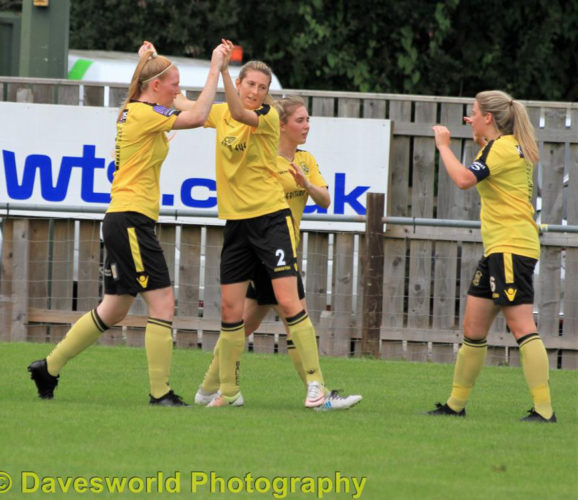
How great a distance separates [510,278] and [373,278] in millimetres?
3891

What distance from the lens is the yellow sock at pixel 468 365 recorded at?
25.2 ft

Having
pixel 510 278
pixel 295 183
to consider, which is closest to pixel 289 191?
pixel 295 183

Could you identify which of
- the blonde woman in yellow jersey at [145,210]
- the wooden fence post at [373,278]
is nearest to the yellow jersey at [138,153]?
the blonde woman in yellow jersey at [145,210]

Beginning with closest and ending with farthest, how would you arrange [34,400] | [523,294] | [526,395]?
[523,294] < [34,400] < [526,395]

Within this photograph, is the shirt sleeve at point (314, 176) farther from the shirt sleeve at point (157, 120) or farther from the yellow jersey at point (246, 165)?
the shirt sleeve at point (157, 120)

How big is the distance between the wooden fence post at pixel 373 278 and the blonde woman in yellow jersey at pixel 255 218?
3.41 metres

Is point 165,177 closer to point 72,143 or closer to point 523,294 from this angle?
point 72,143

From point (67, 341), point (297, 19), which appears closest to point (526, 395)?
point (67, 341)

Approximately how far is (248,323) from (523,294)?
1.86 meters

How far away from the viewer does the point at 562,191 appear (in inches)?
453

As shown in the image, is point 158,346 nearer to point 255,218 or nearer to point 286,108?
point 255,218

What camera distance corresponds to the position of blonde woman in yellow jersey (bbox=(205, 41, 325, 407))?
301 inches

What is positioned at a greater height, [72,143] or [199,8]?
[199,8]

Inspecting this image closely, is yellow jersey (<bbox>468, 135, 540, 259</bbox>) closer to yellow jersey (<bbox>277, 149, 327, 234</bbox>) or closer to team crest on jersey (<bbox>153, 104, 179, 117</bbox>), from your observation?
yellow jersey (<bbox>277, 149, 327, 234</bbox>)
